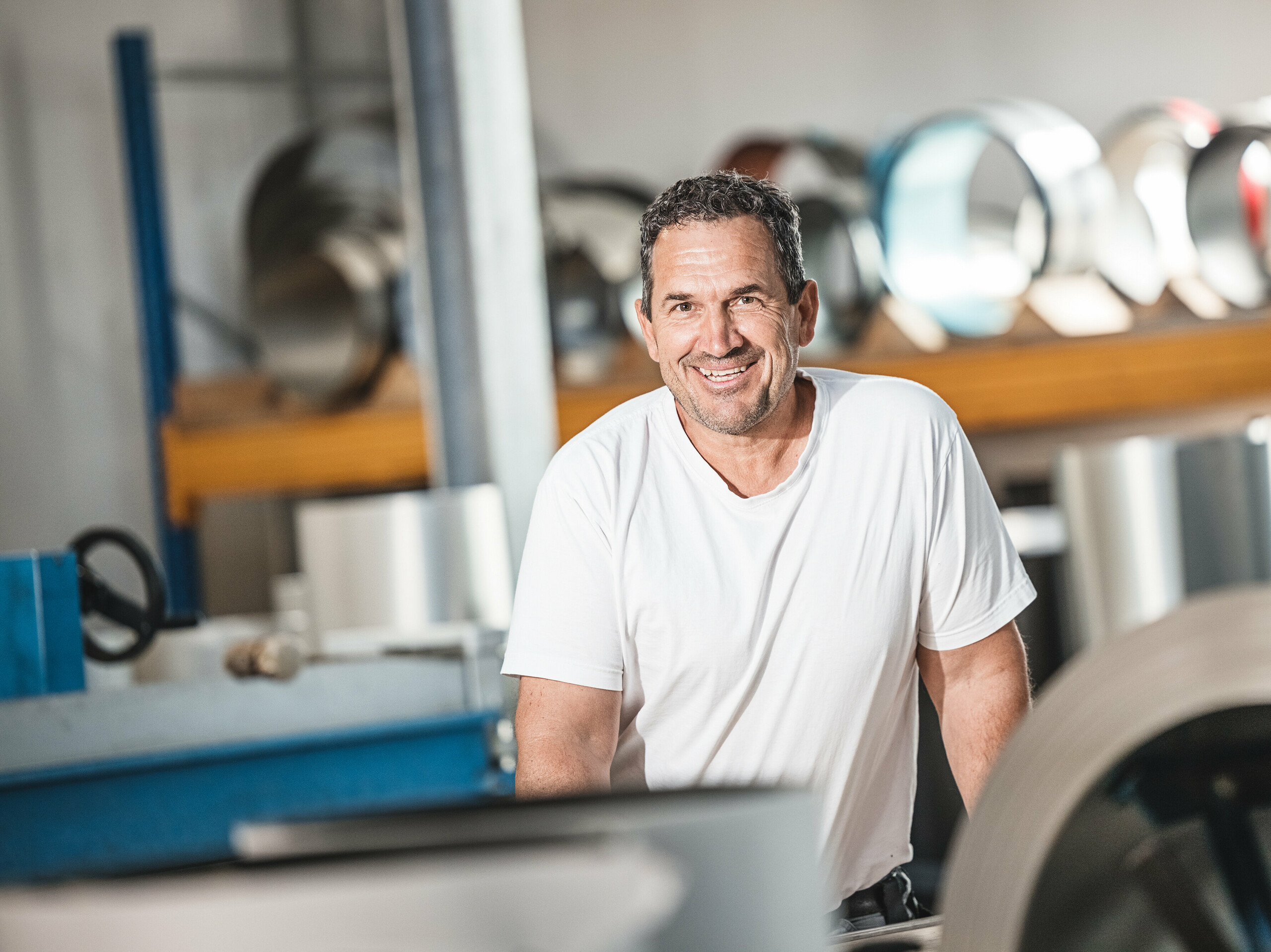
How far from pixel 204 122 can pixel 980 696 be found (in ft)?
15.0

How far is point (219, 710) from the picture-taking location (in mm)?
2326

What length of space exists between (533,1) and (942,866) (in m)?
3.32

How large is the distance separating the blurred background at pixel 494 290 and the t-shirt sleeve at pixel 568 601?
1.06m

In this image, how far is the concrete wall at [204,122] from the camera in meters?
5.08

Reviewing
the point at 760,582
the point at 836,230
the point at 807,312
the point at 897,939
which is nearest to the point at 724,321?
the point at 807,312

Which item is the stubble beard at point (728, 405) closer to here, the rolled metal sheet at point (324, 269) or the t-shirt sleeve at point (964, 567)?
the t-shirt sleeve at point (964, 567)

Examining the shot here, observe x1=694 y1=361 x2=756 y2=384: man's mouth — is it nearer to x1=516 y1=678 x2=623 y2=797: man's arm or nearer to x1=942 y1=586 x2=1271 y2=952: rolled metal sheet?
x1=516 y1=678 x2=623 y2=797: man's arm

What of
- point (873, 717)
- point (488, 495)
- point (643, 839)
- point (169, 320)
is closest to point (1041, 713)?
point (643, 839)

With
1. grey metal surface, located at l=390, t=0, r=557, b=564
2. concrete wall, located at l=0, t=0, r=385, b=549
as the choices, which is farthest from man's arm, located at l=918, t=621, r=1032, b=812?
concrete wall, located at l=0, t=0, r=385, b=549

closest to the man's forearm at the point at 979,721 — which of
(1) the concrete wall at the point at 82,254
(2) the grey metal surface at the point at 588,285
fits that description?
(2) the grey metal surface at the point at 588,285

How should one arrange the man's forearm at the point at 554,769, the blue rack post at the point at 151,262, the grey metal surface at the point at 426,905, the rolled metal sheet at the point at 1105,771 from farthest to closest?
1. the blue rack post at the point at 151,262
2. the man's forearm at the point at 554,769
3. the rolled metal sheet at the point at 1105,771
4. the grey metal surface at the point at 426,905

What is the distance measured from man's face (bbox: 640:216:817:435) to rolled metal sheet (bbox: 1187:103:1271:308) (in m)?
2.65

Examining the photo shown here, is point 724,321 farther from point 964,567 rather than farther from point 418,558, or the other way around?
point 418,558

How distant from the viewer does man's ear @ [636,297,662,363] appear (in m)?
1.45
